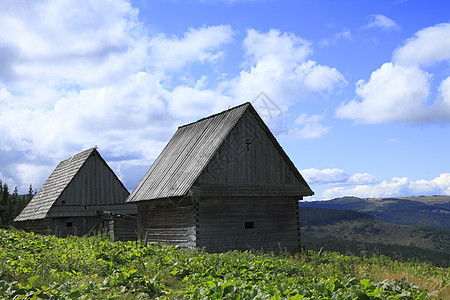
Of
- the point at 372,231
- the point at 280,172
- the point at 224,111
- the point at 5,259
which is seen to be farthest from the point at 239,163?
the point at 372,231

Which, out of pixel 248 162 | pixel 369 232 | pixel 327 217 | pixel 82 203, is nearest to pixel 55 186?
pixel 82 203

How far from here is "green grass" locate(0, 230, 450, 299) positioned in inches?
292

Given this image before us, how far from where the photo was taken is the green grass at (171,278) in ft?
24.3

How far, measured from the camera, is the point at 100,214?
91.9ft

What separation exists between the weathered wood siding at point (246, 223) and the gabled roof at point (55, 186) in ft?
45.0

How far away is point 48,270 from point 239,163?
11200 millimetres

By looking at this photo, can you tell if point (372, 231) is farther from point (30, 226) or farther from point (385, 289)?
point (385, 289)

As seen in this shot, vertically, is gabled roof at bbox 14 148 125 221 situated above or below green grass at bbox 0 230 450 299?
above

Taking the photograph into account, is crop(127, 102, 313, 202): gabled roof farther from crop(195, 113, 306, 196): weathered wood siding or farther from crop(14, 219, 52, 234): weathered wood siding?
crop(14, 219, 52, 234): weathered wood siding

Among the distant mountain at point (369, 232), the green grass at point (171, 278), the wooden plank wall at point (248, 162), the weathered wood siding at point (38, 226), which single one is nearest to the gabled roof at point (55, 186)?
the weathered wood siding at point (38, 226)

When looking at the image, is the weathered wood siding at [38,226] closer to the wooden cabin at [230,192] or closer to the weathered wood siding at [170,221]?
the weathered wood siding at [170,221]

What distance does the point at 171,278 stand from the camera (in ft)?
32.7

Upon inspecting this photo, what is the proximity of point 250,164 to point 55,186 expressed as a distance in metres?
17.1

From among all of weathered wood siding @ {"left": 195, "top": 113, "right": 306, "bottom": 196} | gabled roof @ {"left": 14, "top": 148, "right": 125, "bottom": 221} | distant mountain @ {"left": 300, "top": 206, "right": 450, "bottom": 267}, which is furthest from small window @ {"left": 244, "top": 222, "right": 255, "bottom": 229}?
distant mountain @ {"left": 300, "top": 206, "right": 450, "bottom": 267}
